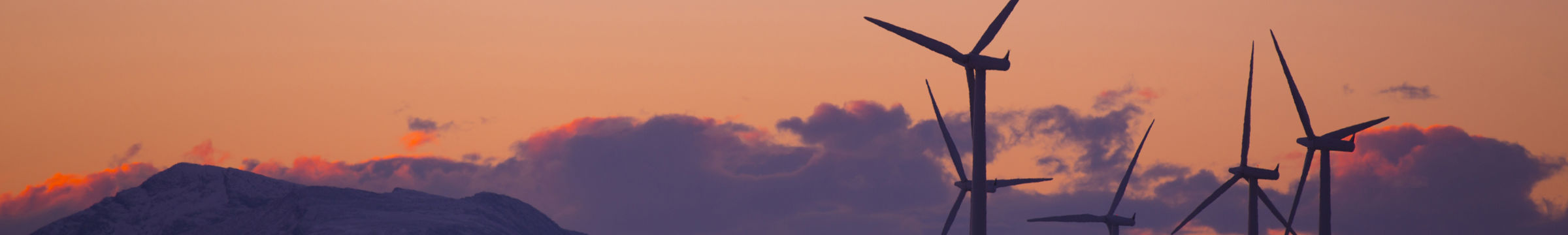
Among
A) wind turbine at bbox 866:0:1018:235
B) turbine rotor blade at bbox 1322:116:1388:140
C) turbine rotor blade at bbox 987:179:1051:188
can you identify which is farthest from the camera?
turbine rotor blade at bbox 1322:116:1388:140

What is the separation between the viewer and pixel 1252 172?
555 ft

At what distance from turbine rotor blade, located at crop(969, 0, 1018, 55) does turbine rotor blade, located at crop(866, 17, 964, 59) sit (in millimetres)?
1621

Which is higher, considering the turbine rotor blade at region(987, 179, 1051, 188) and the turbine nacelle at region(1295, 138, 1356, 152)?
the turbine nacelle at region(1295, 138, 1356, 152)

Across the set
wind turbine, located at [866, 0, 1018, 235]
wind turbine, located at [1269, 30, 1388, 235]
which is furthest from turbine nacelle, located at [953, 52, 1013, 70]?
wind turbine, located at [1269, 30, 1388, 235]

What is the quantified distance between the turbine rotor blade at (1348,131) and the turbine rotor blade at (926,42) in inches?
2367

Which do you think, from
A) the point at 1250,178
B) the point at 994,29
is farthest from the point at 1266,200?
the point at 994,29

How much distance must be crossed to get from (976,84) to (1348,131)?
61951mm

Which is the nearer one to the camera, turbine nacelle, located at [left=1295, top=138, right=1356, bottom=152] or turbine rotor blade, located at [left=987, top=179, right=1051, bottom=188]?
turbine rotor blade, located at [left=987, top=179, right=1051, bottom=188]

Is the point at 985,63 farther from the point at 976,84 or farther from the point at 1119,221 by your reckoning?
the point at 1119,221

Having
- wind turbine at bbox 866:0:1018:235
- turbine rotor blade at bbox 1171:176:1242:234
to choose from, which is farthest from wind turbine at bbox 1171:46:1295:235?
wind turbine at bbox 866:0:1018:235

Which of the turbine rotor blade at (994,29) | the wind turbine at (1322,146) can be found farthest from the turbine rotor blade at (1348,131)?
the turbine rotor blade at (994,29)

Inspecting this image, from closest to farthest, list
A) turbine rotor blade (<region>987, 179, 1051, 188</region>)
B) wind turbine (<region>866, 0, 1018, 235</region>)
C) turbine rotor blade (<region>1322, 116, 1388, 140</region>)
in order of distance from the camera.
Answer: wind turbine (<region>866, 0, 1018, 235</region>), turbine rotor blade (<region>987, 179, 1051, 188</region>), turbine rotor blade (<region>1322, 116, 1388, 140</region>)

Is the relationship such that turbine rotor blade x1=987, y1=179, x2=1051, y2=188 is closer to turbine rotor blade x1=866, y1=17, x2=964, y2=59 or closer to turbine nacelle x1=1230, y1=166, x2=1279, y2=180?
turbine rotor blade x1=866, y1=17, x2=964, y2=59

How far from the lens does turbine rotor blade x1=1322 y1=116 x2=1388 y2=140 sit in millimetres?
155875
